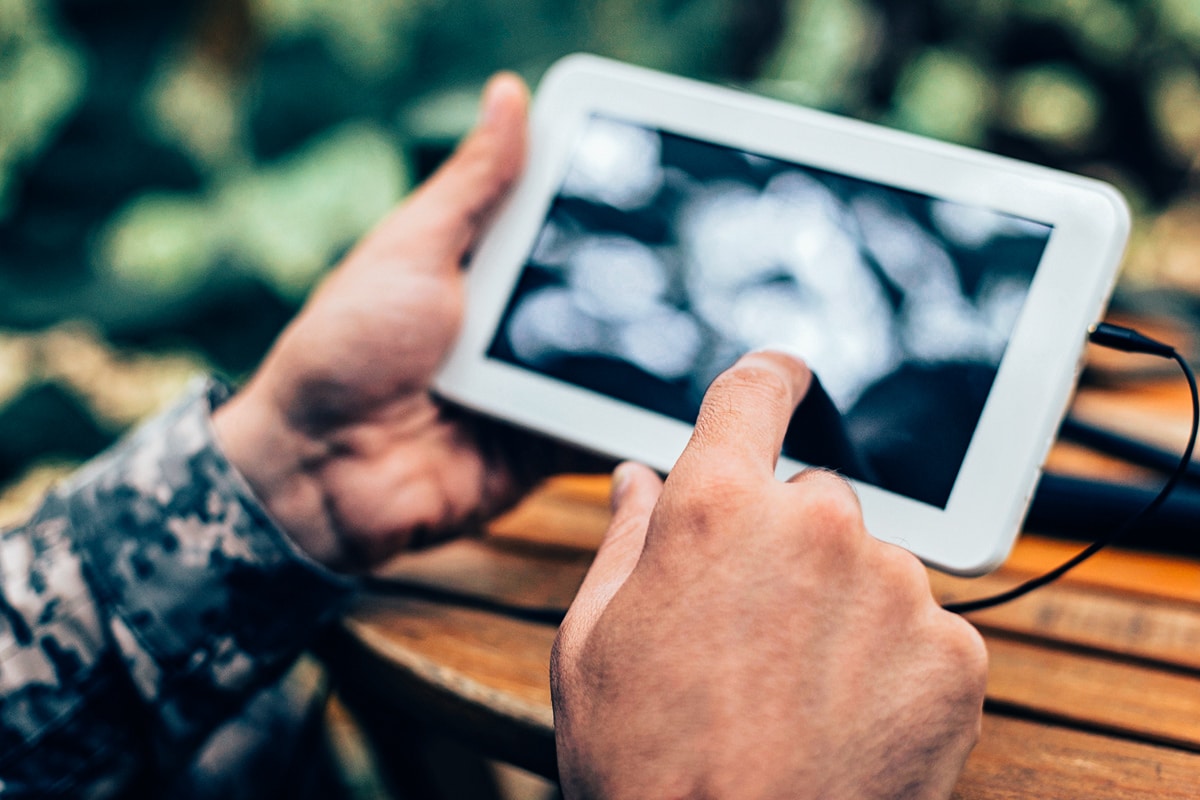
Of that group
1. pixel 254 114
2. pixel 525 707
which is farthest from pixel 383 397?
pixel 254 114

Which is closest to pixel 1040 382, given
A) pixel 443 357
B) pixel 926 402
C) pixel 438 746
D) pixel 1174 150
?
pixel 926 402

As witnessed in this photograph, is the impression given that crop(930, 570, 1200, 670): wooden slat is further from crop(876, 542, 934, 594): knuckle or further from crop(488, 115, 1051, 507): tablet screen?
crop(876, 542, 934, 594): knuckle

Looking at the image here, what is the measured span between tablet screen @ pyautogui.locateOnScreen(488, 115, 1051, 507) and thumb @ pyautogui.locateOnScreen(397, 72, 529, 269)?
61 millimetres

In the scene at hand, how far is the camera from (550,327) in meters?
0.73

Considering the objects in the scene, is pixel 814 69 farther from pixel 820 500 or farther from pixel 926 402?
pixel 820 500

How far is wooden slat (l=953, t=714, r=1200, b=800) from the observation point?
→ 0.47 metres

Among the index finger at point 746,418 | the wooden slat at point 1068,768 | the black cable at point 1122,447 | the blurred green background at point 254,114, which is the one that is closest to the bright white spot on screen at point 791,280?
the index finger at point 746,418

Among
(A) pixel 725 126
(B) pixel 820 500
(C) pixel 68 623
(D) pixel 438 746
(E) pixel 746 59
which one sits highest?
(E) pixel 746 59

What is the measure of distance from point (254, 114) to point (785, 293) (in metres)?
1.43

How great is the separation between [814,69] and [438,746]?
1651 millimetres

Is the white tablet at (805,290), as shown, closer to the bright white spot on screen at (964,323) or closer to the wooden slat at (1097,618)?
the bright white spot on screen at (964,323)

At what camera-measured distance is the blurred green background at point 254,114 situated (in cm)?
157

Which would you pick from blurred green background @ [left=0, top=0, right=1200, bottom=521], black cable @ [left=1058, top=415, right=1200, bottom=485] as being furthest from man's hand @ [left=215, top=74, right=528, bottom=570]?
blurred green background @ [left=0, top=0, right=1200, bottom=521]

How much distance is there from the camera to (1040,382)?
568 mm
